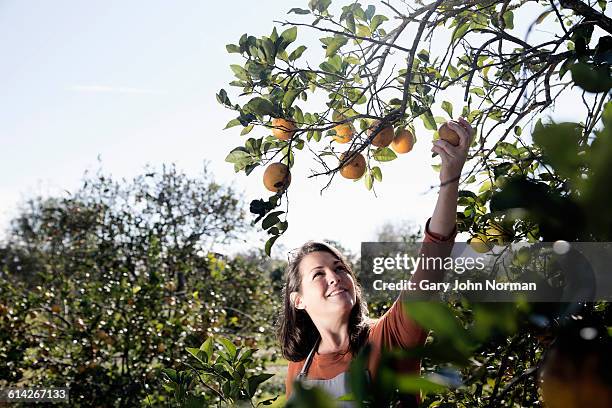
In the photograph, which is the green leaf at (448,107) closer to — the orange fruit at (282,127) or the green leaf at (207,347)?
the orange fruit at (282,127)

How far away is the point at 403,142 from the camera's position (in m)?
1.55

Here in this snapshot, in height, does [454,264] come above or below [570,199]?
above

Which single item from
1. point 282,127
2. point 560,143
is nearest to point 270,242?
point 282,127

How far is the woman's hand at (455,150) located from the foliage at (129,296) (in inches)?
82.7

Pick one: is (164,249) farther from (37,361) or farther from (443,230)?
(443,230)

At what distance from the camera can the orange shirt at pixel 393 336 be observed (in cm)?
137

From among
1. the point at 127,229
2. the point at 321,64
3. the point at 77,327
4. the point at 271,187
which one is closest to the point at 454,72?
the point at 321,64

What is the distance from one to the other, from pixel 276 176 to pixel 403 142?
394 millimetres

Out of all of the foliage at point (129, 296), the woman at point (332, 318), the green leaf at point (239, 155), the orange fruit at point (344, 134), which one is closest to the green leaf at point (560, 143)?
the woman at point (332, 318)

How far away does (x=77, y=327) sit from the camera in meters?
3.64

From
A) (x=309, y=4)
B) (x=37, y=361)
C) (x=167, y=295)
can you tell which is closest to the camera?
(x=309, y=4)

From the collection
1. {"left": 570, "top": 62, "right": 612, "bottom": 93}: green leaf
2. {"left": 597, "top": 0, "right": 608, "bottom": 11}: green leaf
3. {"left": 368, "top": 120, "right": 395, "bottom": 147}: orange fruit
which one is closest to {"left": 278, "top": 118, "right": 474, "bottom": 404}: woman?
{"left": 368, "top": 120, "right": 395, "bottom": 147}: orange fruit

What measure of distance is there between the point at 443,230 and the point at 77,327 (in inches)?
113

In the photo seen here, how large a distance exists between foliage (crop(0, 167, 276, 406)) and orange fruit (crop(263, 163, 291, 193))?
6.15ft
